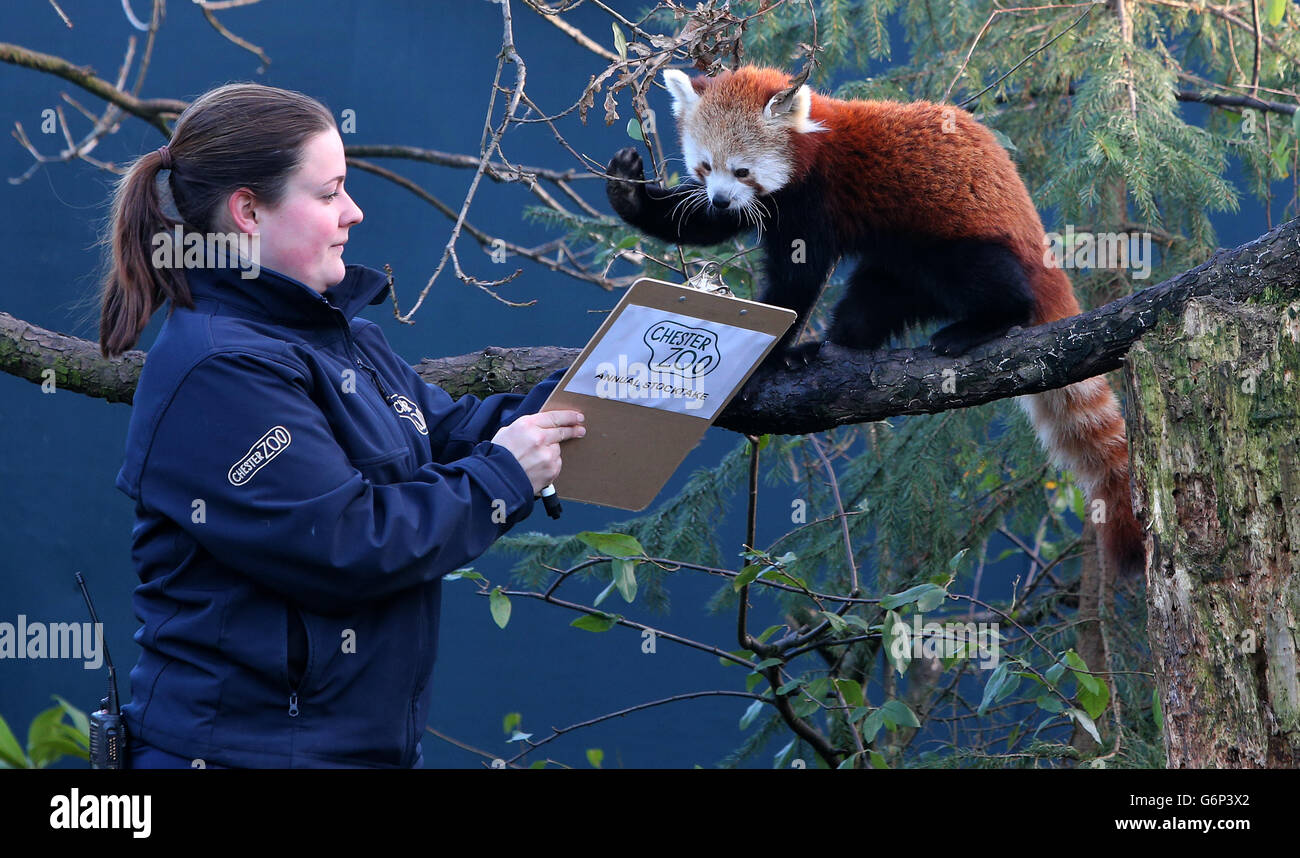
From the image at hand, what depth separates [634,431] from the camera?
4.89 feet

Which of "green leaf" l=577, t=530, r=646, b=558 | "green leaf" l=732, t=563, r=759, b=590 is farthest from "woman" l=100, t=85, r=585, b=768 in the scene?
"green leaf" l=732, t=563, r=759, b=590

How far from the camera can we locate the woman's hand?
4.37 feet

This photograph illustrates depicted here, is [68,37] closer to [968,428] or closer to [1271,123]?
[968,428]

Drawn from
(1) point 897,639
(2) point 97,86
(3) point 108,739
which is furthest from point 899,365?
(2) point 97,86

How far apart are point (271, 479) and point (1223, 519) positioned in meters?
1.19

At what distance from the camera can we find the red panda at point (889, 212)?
6.56 ft

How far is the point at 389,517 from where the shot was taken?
45.9 inches

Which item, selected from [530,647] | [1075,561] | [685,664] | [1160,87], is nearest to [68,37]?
[530,647]

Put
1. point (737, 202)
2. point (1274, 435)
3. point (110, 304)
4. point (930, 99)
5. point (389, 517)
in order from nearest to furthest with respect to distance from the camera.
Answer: point (389, 517), point (110, 304), point (1274, 435), point (737, 202), point (930, 99)

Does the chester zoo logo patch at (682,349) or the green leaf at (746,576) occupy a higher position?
the chester zoo logo patch at (682,349)

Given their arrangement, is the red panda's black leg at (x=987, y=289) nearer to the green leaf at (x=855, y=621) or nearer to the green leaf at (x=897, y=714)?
the green leaf at (x=855, y=621)

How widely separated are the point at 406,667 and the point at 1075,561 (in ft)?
8.01

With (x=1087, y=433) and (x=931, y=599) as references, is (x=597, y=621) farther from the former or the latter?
(x=1087, y=433)

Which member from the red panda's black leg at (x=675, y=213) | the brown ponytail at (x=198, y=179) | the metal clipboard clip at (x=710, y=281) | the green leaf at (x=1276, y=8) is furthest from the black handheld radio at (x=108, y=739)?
the green leaf at (x=1276, y=8)
